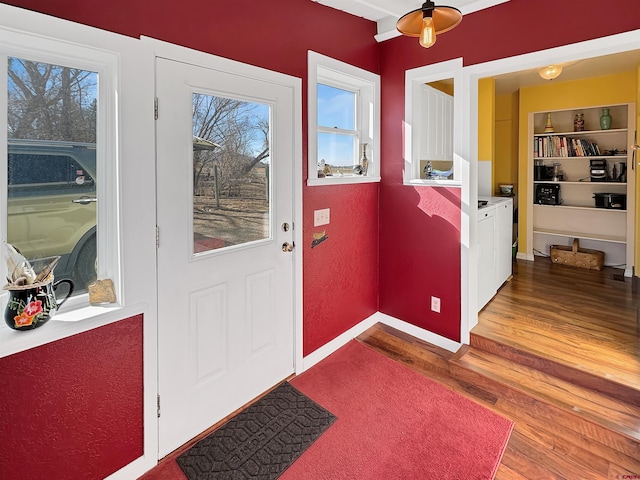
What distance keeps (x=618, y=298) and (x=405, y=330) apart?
2.19m

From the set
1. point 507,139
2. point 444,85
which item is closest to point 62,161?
point 444,85

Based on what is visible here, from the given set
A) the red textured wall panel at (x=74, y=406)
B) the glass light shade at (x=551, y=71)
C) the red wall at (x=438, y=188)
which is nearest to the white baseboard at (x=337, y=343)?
the red wall at (x=438, y=188)

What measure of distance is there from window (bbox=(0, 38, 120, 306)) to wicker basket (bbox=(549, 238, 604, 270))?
5.21 m

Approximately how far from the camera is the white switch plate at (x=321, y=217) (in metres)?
2.65

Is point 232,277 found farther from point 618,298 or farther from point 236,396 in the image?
point 618,298

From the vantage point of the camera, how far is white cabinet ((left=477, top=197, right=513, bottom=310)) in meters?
3.21

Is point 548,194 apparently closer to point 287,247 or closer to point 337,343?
point 337,343

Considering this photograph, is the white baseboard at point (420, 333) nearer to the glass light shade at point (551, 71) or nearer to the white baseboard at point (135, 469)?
the white baseboard at point (135, 469)

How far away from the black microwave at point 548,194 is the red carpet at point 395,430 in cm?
372

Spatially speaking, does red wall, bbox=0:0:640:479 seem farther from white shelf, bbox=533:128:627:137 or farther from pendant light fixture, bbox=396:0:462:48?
white shelf, bbox=533:128:627:137

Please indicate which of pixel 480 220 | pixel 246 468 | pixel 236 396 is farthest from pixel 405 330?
pixel 246 468

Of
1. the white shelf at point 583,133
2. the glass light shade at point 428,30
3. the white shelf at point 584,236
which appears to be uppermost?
the white shelf at point 583,133

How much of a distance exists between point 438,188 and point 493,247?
1.14 m

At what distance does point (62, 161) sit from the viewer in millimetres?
1506
